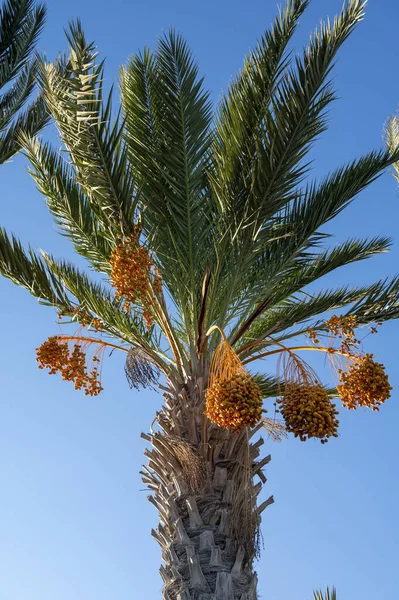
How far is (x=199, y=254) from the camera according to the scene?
→ 830 centimetres

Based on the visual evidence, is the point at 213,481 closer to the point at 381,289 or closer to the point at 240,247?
the point at 240,247

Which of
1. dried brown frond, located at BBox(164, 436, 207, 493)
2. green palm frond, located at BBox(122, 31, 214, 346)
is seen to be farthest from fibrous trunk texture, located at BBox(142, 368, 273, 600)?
green palm frond, located at BBox(122, 31, 214, 346)

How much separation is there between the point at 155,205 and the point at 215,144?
898 millimetres

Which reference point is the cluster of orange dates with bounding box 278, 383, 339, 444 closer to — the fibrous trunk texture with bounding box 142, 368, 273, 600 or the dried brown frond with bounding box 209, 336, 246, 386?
the dried brown frond with bounding box 209, 336, 246, 386

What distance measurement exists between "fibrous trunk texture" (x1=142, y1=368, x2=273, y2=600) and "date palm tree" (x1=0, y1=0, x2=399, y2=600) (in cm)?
1

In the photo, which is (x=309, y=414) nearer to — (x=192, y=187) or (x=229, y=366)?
(x=229, y=366)

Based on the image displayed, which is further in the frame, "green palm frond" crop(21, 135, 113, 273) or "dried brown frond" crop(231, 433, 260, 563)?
"green palm frond" crop(21, 135, 113, 273)

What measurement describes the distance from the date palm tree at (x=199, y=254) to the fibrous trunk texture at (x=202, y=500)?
1 centimetres

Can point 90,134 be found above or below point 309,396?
above

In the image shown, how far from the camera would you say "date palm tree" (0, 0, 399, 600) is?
23.5 feet

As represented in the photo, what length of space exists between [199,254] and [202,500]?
8.00ft

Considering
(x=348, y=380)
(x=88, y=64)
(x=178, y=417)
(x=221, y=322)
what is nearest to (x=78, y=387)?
(x=178, y=417)

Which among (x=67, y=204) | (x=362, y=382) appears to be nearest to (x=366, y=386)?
(x=362, y=382)

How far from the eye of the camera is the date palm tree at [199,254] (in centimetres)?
715
